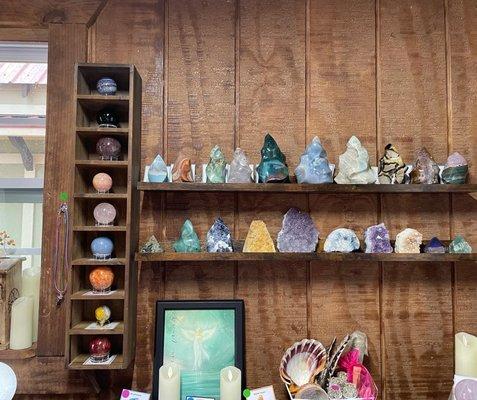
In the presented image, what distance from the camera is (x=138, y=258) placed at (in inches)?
50.9

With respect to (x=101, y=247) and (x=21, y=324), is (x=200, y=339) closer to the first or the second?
(x=101, y=247)

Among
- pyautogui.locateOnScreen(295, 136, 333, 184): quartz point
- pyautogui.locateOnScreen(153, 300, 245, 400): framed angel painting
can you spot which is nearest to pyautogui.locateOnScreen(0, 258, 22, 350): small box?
pyautogui.locateOnScreen(153, 300, 245, 400): framed angel painting

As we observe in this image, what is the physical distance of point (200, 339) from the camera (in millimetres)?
1386

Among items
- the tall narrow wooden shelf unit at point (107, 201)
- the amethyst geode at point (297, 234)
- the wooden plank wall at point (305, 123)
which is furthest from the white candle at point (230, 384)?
the amethyst geode at point (297, 234)

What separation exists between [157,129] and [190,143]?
0.13m

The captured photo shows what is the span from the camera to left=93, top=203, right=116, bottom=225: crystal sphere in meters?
1.34

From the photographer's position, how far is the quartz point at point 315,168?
4.35ft

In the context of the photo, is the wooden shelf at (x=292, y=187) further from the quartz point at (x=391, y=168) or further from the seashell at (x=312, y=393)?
the seashell at (x=312, y=393)

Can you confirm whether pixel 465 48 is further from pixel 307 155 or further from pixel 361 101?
pixel 307 155

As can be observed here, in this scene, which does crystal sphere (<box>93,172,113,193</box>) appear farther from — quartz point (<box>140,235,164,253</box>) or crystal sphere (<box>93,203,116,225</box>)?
quartz point (<box>140,235,164,253</box>)

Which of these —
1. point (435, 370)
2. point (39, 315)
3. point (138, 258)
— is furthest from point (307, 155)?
point (39, 315)

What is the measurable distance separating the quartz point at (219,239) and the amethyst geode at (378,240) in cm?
47

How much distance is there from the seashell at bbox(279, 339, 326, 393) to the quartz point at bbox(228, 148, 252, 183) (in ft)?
1.99

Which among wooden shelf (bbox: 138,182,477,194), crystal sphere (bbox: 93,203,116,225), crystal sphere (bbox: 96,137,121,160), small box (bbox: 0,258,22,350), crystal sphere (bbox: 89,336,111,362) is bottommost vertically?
crystal sphere (bbox: 89,336,111,362)
